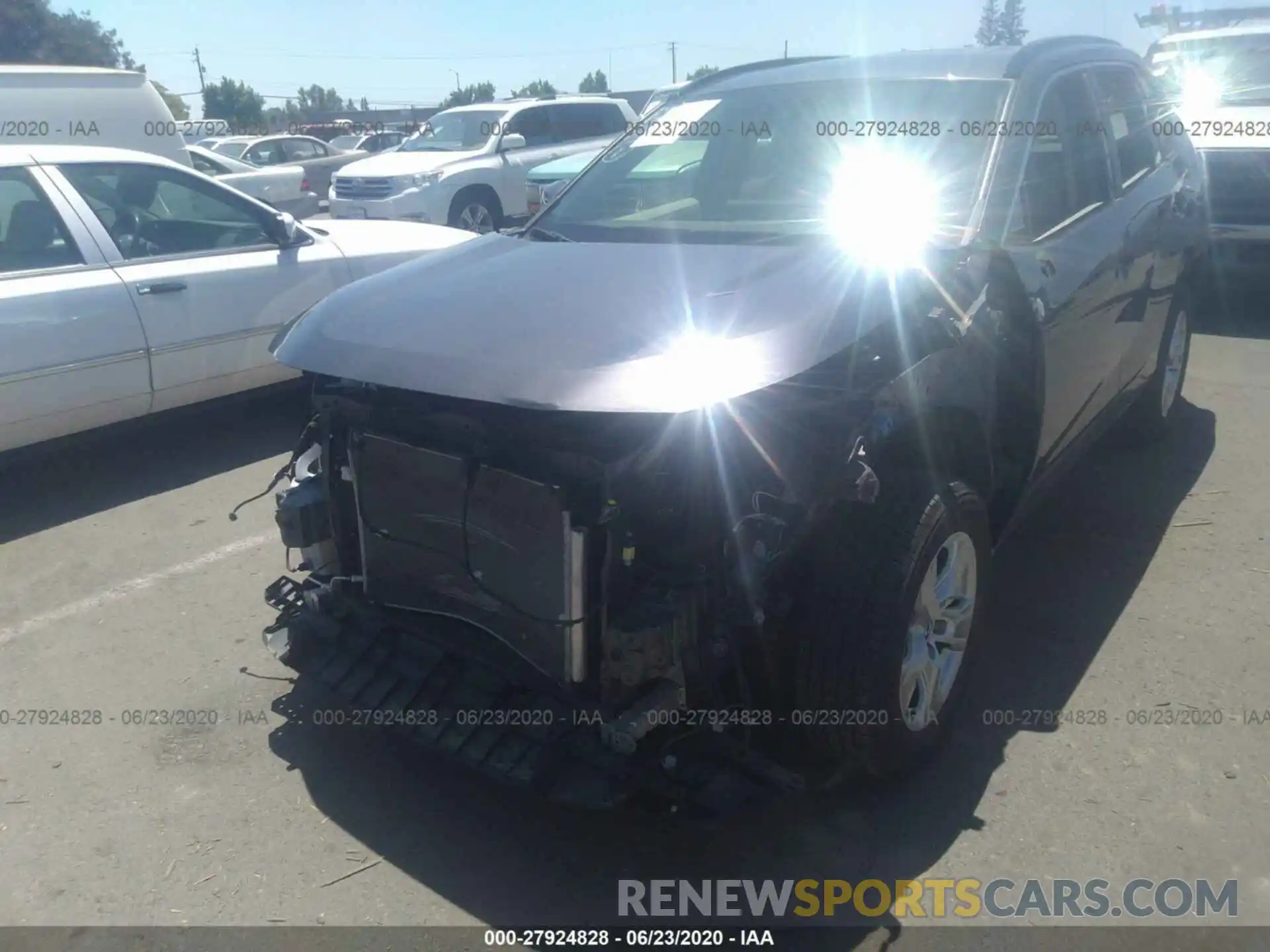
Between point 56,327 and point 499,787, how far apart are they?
11.1 ft

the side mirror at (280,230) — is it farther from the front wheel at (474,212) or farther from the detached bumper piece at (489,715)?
the front wheel at (474,212)

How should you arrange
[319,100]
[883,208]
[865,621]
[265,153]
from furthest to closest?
[319,100]
[265,153]
[883,208]
[865,621]

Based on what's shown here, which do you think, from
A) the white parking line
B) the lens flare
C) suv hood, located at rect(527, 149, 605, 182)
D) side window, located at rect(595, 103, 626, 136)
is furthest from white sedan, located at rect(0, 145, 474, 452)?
side window, located at rect(595, 103, 626, 136)

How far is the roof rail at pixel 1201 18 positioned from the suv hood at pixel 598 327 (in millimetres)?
11796

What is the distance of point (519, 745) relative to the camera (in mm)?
2646

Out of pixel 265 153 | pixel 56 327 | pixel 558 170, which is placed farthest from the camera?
pixel 265 153

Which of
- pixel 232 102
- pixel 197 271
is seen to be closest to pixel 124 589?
pixel 197 271

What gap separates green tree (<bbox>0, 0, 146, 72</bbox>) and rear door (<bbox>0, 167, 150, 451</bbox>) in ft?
112

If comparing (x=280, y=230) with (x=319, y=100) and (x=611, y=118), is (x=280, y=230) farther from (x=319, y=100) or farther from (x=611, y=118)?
(x=319, y=100)

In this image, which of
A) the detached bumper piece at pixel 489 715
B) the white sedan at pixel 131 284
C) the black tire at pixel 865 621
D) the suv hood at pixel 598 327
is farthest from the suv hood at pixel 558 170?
the black tire at pixel 865 621

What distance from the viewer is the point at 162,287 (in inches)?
212

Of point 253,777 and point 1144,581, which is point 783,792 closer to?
point 253,777

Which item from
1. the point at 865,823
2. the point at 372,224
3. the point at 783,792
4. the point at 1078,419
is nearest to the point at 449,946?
the point at 783,792

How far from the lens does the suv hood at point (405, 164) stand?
1257 centimetres
